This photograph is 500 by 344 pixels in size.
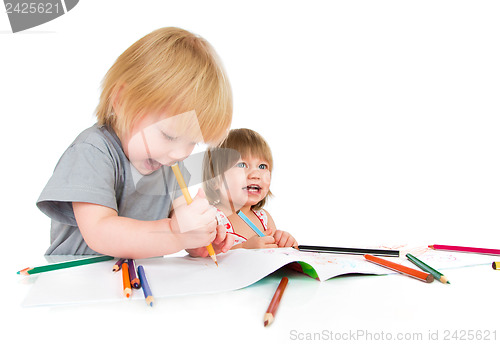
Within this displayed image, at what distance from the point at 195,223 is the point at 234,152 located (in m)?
0.58

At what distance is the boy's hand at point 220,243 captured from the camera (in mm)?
791

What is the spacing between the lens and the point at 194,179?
99cm

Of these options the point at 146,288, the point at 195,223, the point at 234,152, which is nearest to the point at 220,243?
the point at 195,223

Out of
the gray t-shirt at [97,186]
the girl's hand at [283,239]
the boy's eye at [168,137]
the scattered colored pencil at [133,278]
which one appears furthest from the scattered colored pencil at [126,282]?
the girl's hand at [283,239]

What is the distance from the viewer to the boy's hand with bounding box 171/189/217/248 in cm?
68

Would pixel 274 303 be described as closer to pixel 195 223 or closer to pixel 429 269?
pixel 195 223

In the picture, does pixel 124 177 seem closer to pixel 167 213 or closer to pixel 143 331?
pixel 167 213

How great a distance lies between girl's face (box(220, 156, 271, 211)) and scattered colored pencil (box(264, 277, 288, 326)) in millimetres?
609

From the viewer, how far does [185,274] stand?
0.68 meters

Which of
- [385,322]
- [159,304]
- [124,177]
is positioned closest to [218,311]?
[159,304]

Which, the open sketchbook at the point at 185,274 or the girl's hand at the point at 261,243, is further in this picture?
the girl's hand at the point at 261,243

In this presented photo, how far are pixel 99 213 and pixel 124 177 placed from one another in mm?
160

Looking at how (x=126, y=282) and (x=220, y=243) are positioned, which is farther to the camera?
(x=220, y=243)

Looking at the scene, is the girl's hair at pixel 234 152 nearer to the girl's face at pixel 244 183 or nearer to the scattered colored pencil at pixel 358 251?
the girl's face at pixel 244 183
